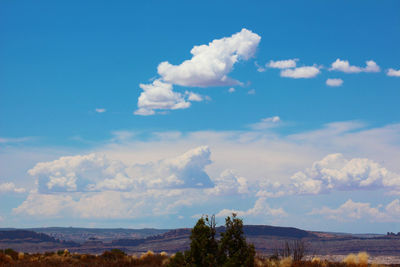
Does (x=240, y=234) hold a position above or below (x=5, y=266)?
above

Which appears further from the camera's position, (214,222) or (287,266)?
(287,266)

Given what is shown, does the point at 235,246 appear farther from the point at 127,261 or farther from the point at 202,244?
the point at 127,261

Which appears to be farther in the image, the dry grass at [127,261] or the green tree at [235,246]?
the dry grass at [127,261]

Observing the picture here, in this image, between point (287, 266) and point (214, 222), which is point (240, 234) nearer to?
point (214, 222)

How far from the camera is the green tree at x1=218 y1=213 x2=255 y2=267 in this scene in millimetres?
23781

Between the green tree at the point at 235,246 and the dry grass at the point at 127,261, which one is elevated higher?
the green tree at the point at 235,246

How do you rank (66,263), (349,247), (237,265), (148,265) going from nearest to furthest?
(237,265), (148,265), (66,263), (349,247)

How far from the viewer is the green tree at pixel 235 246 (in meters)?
23.8

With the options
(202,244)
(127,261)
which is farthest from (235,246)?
(127,261)

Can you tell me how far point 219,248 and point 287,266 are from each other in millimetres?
5489

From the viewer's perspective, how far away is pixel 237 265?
23531mm

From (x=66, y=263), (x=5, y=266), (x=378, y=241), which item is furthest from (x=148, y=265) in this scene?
(x=378, y=241)

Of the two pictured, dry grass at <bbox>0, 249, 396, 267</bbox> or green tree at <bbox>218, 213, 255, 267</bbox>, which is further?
dry grass at <bbox>0, 249, 396, 267</bbox>

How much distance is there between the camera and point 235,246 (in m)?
24.1
